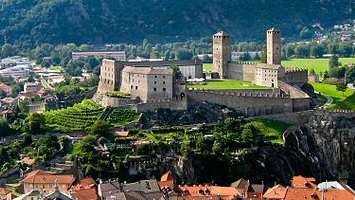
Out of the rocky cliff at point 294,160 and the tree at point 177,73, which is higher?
the tree at point 177,73

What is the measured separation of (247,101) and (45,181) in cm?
3327

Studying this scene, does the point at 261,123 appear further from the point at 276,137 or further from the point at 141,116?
the point at 141,116

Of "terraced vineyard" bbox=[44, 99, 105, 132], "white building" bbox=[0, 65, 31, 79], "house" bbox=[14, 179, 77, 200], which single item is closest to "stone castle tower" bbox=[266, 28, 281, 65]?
"terraced vineyard" bbox=[44, 99, 105, 132]

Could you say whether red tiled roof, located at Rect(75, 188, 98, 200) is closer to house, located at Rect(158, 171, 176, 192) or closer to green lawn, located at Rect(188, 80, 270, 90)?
house, located at Rect(158, 171, 176, 192)

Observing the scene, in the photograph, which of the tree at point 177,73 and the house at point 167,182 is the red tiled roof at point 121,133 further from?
the tree at point 177,73

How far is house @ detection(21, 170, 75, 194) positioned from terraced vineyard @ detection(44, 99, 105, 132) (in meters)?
16.5

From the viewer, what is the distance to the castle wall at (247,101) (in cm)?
10394

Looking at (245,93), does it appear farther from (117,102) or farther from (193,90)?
(117,102)

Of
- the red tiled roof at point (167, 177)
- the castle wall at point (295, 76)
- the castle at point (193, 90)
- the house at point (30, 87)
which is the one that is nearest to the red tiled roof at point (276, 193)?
the red tiled roof at point (167, 177)

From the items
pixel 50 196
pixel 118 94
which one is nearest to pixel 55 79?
pixel 118 94

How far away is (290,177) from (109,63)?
32.2 metres

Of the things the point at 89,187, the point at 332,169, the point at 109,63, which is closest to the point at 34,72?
the point at 109,63

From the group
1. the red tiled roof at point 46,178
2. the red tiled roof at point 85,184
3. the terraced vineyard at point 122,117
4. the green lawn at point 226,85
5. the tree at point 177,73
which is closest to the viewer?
the red tiled roof at point 85,184

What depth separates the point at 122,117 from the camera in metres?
99.9
